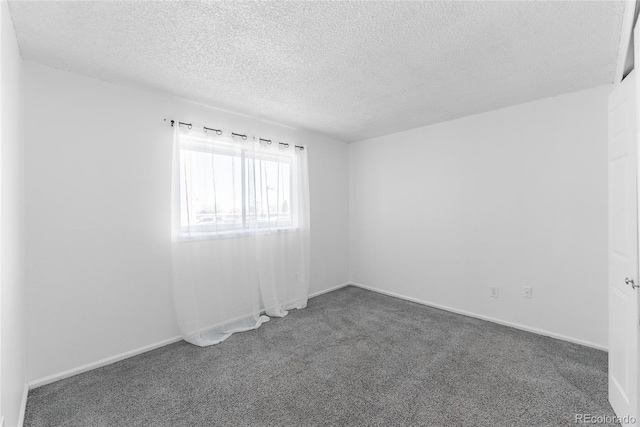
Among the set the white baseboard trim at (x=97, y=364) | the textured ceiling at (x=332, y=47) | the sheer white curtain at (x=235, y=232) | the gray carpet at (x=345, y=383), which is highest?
the textured ceiling at (x=332, y=47)

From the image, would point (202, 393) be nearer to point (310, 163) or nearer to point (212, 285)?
point (212, 285)

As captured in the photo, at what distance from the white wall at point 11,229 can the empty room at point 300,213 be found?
3 centimetres

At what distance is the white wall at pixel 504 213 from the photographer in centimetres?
268

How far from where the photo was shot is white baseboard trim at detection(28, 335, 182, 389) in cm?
212

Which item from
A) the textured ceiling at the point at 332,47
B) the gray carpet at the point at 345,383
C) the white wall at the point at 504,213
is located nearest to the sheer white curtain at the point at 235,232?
the gray carpet at the point at 345,383

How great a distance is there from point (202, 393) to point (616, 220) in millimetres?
2905

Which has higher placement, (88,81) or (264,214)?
(88,81)

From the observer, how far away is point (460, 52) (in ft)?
6.76

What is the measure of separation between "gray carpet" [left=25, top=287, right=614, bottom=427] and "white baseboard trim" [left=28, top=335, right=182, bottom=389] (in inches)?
2.2

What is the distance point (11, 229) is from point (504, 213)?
4.08 metres

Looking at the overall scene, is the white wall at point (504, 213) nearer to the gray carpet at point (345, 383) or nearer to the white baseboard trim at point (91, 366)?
the gray carpet at point (345, 383)

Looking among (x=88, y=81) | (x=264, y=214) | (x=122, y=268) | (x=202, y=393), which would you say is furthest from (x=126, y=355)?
(x=88, y=81)

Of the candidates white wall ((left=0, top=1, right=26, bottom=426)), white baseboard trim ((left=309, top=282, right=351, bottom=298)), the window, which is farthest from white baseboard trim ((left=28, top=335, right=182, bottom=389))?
white baseboard trim ((left=309, top=282, right=351, bottom=298))

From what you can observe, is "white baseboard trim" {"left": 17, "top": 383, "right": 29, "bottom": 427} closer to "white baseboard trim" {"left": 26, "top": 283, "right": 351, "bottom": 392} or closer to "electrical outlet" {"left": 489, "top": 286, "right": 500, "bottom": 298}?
"white baseboard trim" {"left": 26, "top": 283, "right": 351, "bottom": 392}
